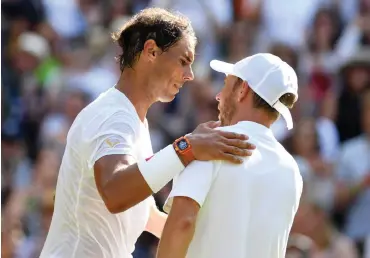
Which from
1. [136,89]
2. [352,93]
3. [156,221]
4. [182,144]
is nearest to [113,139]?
[182,144]

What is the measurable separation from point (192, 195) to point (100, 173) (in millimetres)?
473

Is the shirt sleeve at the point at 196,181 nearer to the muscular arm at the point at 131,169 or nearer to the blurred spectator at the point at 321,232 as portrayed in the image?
the muscular arm at the point at 131,169

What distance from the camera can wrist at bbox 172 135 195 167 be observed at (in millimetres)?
4055

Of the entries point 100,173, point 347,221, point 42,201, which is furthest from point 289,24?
point 100,173

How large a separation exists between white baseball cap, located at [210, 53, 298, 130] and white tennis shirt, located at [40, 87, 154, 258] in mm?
506

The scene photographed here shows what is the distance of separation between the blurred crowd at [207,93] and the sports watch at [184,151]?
13.4 feet

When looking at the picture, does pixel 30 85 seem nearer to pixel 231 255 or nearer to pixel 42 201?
pixel 42 201

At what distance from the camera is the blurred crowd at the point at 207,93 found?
348 inches

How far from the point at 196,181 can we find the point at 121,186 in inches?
13.6

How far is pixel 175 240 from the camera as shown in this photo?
3.88 meters

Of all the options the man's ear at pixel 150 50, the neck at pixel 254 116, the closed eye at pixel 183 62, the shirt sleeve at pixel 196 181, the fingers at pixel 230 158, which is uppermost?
the man's ear at pixel 150 50

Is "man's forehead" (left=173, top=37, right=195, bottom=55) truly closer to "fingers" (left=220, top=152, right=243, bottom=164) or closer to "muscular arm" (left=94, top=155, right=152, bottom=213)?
"muscular arm" (left=94, top=155, right=152, bottom=213)

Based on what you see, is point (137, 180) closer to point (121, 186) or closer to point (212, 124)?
point (121, 186)

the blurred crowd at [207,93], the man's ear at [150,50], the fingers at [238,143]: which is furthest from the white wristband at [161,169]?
the blurred crowd at [207,93]
